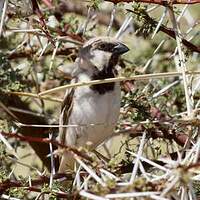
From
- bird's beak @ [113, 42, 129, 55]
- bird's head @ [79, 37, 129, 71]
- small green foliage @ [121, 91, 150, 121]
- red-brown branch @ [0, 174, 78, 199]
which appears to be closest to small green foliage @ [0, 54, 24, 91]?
bird's head @ [79, 37, 129, 71]

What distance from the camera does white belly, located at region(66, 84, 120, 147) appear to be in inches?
137

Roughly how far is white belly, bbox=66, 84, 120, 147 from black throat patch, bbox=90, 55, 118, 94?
0.02 m

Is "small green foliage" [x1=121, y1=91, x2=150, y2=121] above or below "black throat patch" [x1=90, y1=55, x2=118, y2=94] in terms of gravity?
below

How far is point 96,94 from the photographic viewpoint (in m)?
3.57

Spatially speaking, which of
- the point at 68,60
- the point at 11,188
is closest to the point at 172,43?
the point at 68,60

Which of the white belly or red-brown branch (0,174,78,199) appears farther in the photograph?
the white belly

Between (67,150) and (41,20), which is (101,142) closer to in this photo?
(41,20)

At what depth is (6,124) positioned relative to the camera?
2514 millimetres

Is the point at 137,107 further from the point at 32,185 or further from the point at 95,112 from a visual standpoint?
the point at 32,185

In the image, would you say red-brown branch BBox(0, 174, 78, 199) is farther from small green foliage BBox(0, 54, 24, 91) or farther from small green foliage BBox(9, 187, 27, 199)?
small green foliage BBox(0, 54, 24, 91)

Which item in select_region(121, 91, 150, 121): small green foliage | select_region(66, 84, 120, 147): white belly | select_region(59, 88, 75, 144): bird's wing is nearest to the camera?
select_region(121, 91, 150, 121): small green foliage

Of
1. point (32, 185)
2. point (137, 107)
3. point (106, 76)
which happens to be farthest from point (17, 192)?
point (106, 76)

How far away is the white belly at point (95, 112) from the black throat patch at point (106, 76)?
0.8 inches

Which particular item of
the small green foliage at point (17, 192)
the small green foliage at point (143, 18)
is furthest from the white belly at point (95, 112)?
the small green foliage at point (17, 192)
